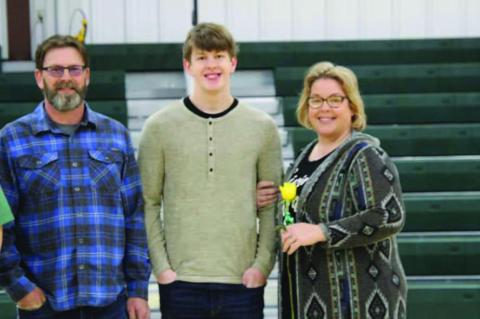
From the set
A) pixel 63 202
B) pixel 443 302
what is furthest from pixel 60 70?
pixel 443 302

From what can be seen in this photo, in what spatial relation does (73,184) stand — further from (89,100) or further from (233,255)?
(89,100)

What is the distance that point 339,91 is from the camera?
2.92 m

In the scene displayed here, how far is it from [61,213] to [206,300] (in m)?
0.50

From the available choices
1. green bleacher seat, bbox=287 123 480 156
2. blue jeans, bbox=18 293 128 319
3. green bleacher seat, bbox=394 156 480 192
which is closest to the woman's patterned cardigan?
blue jeans, bbox=18 293 128 319

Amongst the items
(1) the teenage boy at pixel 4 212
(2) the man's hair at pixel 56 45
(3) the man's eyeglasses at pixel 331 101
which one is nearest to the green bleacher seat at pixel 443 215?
(3) the man's eyeglasses at pixel 331 101

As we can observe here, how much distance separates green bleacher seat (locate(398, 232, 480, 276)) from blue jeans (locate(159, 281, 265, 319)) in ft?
5.56

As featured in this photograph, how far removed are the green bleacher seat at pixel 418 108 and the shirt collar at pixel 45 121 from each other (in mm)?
2714

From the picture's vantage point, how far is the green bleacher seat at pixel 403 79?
19.1 feet

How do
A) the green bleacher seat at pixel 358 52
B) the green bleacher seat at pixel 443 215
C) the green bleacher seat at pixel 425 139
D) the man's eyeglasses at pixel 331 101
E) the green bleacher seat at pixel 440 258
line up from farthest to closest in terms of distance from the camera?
the green bleacher seat at pixel 358 52
the green bleacher seat at pixel 425 139
the green bleacher seat at pixel 443 215
the green bleacher seat at pixel 440 258
the man's eyeglasses at pixel 331 101

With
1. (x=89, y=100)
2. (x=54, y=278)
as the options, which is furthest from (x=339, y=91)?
(x=89, y=100)

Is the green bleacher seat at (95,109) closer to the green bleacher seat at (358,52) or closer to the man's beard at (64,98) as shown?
the green bleacher seat at (358,52)

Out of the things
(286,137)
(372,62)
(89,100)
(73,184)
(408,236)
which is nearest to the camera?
(73,184)

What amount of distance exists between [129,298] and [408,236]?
2.08 m

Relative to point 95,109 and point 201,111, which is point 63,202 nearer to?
point 201,111
